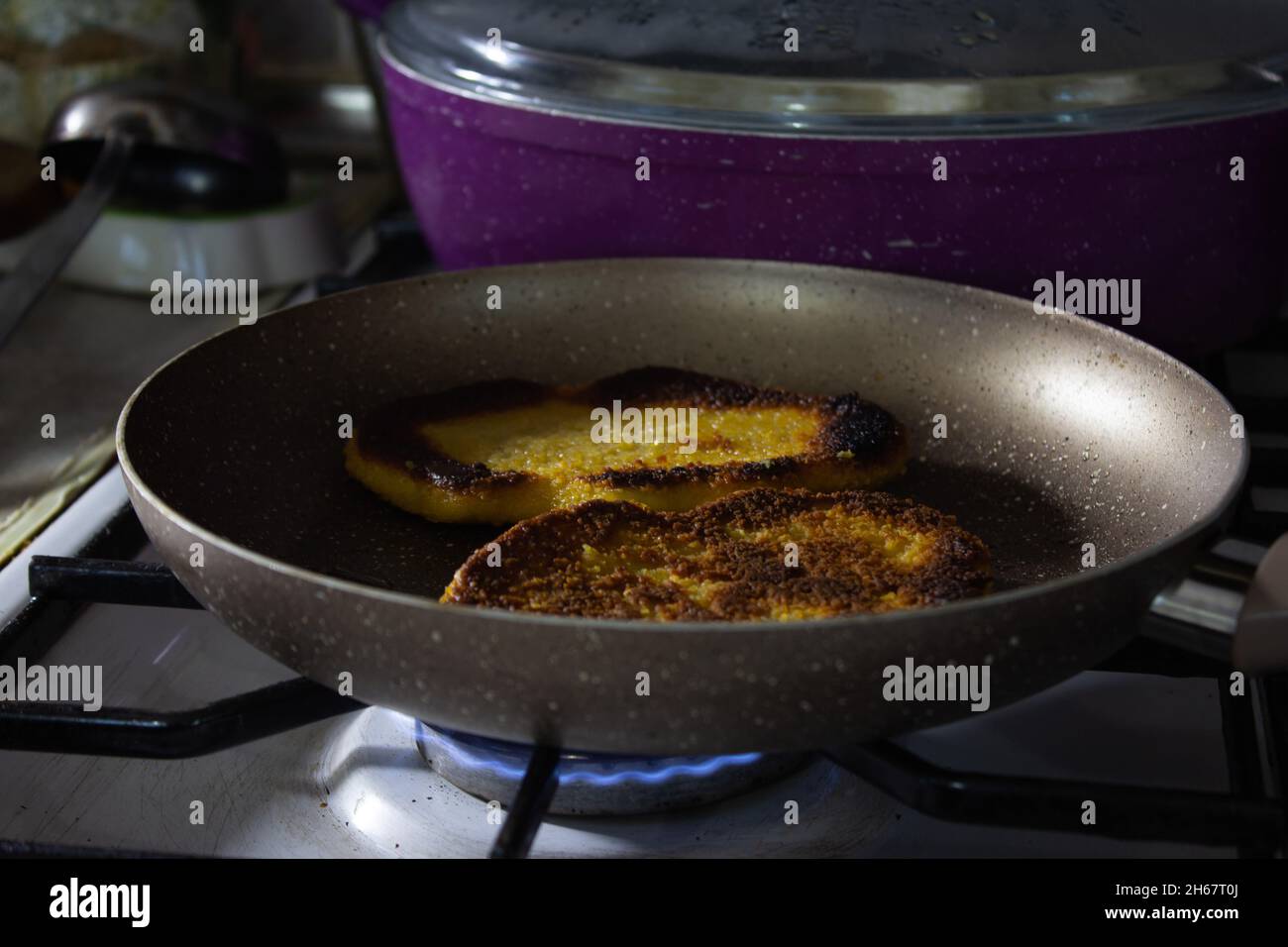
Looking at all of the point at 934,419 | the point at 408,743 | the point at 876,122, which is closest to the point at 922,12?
the point at 876,122

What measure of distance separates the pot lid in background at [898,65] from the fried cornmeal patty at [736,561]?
259mm

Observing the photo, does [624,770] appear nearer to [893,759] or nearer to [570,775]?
[570,775]

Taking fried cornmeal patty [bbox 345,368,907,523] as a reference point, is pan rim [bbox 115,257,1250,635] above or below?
above

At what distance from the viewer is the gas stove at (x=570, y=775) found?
24.5 inches

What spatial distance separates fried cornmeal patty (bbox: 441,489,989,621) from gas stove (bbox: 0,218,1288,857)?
76 millimetres

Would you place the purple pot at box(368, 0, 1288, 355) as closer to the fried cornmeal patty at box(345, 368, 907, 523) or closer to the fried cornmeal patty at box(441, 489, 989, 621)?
the fried cornmeal patty at box(345, 368, 907, 523)

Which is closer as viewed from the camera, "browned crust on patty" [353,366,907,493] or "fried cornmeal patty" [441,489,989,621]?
"fried cornmeal patty" [441,489,989,621]

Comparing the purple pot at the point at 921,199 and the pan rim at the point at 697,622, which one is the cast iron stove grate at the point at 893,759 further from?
the purple pot at the point at 921,199

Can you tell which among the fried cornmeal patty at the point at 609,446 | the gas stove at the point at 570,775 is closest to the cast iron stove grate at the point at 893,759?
the gas stove at the point at 570,775

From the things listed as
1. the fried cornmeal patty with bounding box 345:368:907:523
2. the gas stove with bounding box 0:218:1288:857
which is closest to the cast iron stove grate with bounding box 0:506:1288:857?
the gas stove with bounding box 0:218:1288:857

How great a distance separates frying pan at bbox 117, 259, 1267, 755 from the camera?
559 mm

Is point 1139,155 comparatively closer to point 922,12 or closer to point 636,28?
point 922,12

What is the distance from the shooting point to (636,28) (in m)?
0.97
